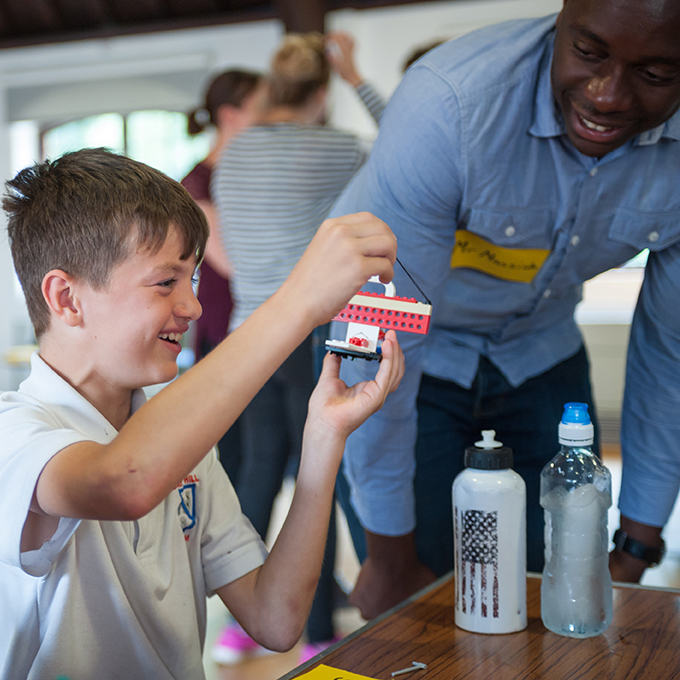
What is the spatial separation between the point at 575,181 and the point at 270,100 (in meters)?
1.10

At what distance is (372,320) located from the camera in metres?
0.80

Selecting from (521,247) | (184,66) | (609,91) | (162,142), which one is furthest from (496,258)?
(162,142)

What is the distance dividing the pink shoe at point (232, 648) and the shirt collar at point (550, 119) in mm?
1556

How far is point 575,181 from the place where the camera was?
42.3 inches

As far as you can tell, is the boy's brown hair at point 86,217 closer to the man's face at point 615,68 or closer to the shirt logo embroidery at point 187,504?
the shirt logo embroidery at point 187,504

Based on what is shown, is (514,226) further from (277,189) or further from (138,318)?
(277,189)

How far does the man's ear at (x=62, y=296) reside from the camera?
0.79 meters

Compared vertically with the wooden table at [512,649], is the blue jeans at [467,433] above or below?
below

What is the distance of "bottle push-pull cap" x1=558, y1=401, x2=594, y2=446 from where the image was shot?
825 millimetres

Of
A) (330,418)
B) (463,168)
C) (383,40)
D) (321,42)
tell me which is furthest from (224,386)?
(383,40)

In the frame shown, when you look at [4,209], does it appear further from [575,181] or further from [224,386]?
[575,181]

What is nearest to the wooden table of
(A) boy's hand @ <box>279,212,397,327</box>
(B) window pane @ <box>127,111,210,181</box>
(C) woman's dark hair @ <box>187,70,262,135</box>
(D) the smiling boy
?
(D) the smiling boy

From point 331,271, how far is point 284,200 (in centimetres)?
125

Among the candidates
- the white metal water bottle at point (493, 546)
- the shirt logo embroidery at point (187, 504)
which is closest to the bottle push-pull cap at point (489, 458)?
the white metal water bottle at point (493, 546)
